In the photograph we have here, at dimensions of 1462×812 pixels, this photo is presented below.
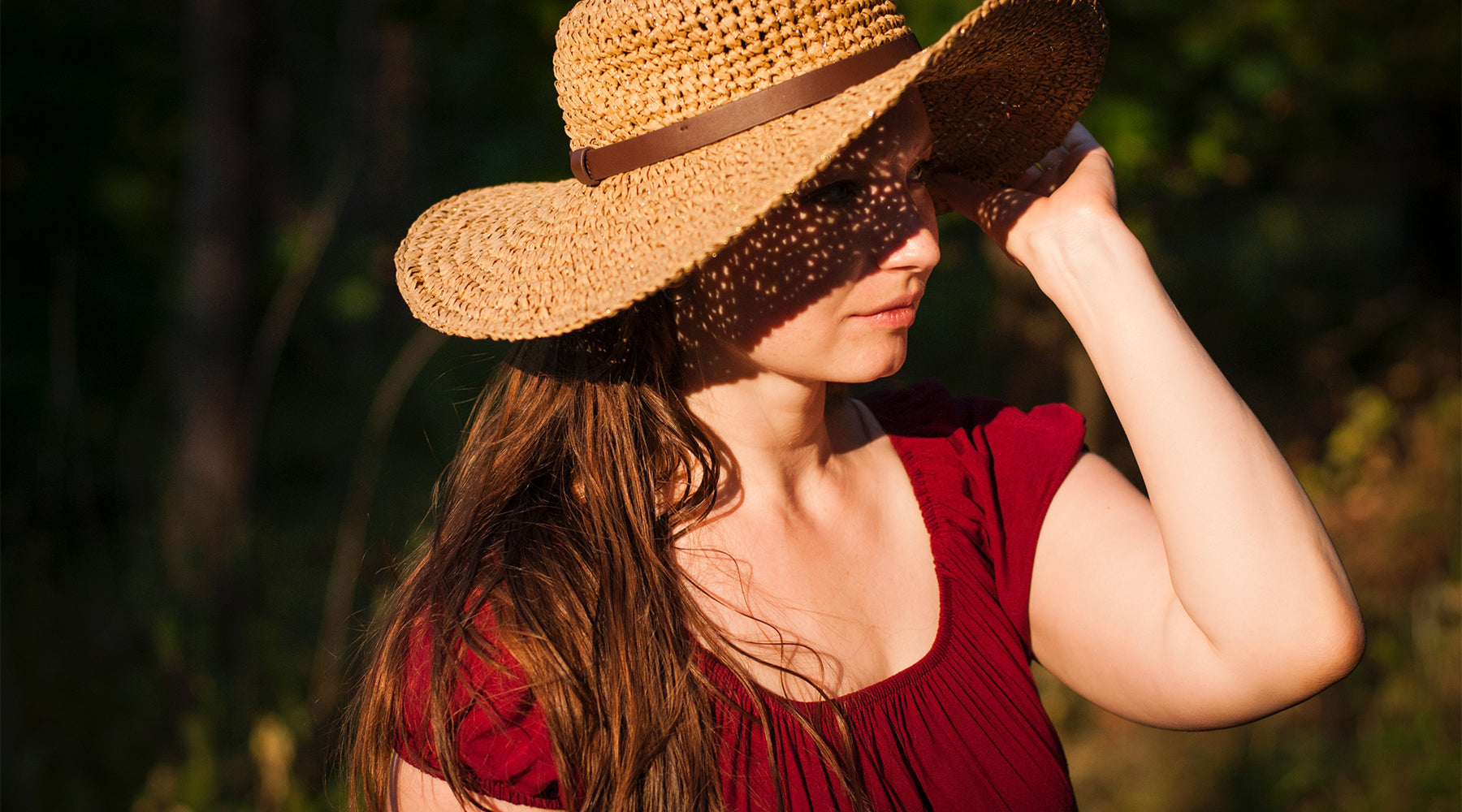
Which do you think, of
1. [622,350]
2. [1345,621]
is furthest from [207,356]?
[1345,621]

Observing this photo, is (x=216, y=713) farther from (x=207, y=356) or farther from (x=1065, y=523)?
(x=1065, y=523)

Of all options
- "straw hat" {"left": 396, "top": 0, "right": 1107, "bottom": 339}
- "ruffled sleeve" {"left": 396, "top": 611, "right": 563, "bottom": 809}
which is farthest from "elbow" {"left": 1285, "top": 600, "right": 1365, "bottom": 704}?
"ruffled sleeve" {"left": 396, "top": 611, "right": 563, "bottom": 809}

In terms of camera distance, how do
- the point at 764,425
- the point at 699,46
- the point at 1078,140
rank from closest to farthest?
the point at 699,46 < the point at 764,425 < the point at 1078,140

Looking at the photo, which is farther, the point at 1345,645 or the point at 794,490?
the point at 794,490

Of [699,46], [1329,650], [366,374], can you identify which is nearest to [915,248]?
[699,46]

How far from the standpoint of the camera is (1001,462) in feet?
6.11

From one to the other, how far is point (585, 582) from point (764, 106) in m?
0.73

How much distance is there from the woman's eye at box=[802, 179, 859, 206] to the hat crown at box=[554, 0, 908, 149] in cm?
16

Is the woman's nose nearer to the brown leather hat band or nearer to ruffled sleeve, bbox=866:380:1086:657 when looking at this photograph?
the brown leather hat band

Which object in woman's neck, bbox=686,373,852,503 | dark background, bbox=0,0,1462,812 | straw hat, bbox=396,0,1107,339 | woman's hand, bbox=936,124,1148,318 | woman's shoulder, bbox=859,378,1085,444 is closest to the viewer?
straw hat, bbox=396,0,1107,339

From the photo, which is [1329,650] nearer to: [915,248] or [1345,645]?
[1345,645]

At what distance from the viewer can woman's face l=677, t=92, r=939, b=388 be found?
142 cm

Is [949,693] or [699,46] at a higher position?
[699,46]

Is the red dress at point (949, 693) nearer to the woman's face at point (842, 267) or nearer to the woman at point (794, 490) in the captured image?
the woman at point (794, 490)
